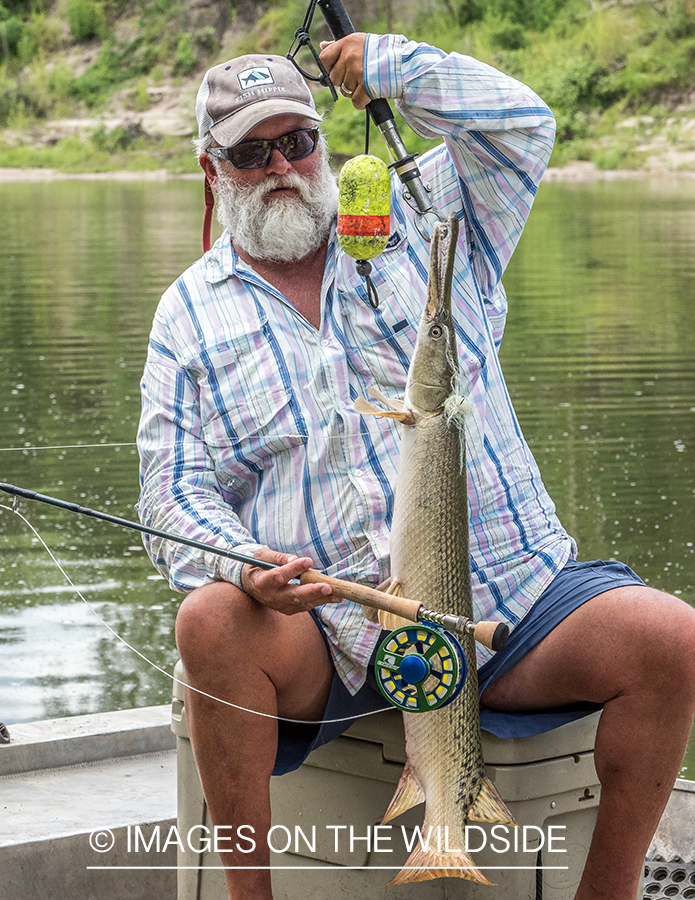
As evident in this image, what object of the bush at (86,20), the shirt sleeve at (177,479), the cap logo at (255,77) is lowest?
the shirt sleeve at (177,479)

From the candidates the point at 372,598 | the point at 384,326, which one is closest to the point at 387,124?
the point at 384,326

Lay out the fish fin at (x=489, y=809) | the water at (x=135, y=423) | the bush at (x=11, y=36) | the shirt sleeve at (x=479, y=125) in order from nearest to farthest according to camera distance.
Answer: the fish fin at (x=489, y=809) → the shirt sleeve at (x=479, y=125) → the water at (x=135, y=423) → the bush at (x=11, y=36)

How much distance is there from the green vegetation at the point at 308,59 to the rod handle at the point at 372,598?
130 feet

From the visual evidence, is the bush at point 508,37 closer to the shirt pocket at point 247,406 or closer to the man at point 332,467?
the man at point 332,467

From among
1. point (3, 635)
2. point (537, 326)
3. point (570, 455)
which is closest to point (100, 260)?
point (537, 326)

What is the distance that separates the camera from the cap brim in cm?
248

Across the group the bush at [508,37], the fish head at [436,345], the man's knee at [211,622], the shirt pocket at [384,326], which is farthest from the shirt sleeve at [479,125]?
the bush at [508,37]

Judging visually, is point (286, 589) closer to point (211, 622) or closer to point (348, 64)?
point (211, 622)

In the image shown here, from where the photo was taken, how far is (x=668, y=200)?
109 ft

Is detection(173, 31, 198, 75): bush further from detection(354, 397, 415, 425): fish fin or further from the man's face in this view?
detection(354, 397, 415, 425): fish fin

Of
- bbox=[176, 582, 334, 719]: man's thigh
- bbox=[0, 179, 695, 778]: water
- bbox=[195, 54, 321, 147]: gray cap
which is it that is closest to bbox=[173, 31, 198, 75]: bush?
bbox=[0, 179, 695, 778]: water

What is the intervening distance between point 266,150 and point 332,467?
667 millimetres

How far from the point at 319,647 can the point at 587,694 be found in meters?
0.48

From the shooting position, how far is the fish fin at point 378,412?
2.18m
